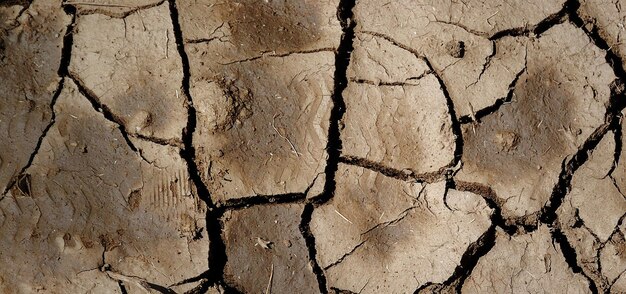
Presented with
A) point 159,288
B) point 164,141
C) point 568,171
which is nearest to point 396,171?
point 568,171

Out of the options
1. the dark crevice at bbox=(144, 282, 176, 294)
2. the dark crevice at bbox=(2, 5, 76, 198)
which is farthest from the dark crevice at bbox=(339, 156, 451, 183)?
the dark crevice at bbox=(2, 5, 76, 198)

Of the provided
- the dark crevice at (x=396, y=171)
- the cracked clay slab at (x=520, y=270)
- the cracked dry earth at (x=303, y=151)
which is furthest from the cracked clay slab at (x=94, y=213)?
the cracked clay slab at (x=520, y=270)

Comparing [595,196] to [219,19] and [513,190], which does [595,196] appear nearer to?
[513,190]

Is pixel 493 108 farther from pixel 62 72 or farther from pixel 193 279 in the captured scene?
pixel 62 72

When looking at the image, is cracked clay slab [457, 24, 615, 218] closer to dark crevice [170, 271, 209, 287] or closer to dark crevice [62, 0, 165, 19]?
dark crevice [170, 271, 209, 287]

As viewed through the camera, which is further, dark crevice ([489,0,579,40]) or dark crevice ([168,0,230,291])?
dark crevice ([489,0,579,40])

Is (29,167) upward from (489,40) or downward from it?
downward

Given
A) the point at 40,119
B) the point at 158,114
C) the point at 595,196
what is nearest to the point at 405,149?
the point at 595,196
